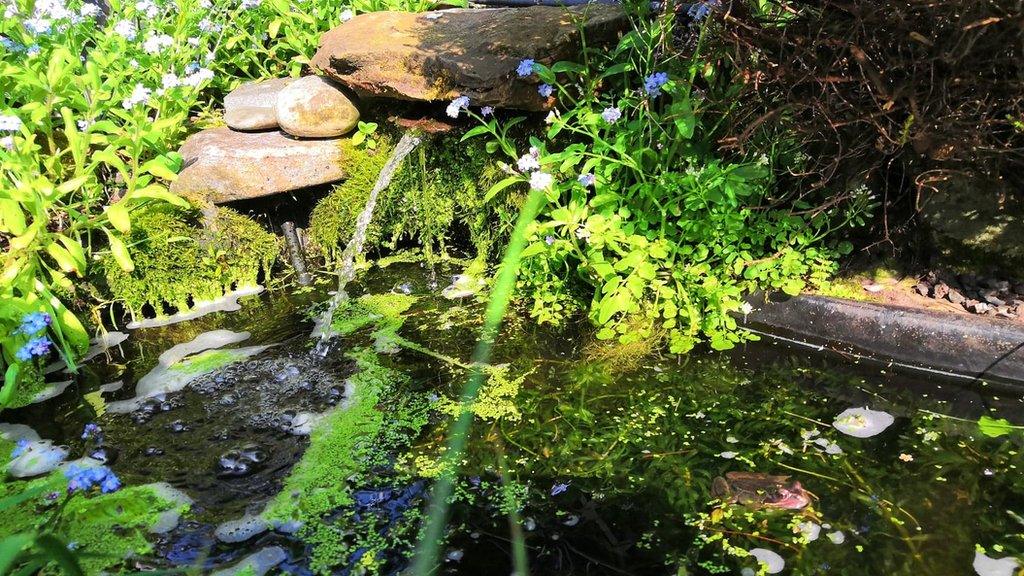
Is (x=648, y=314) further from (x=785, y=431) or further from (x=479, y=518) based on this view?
(x=479, y=518)

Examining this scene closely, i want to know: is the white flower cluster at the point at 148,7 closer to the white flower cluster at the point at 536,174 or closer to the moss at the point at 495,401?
the white flower cluster at the point at 536,174

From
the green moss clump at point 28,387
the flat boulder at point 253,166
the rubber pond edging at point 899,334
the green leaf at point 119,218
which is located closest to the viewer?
the rubber pond edging at point 899,334

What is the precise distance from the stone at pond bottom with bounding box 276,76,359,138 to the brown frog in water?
3.01 metres

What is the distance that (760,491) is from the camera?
93.8 inches

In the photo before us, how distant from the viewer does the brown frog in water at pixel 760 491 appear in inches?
91.9

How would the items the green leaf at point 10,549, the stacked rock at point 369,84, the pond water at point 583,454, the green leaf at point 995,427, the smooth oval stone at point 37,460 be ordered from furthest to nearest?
the stacked rock at point 369,84
the smooth oval stone at point 37,460
the green leaf at point 995,427
the pond water at point 583,454
the green leaf at point 10,549

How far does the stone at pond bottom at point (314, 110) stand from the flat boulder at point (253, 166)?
7 cm

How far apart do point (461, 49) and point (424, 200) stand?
0.91 m

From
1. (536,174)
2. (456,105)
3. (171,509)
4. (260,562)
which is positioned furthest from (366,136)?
(260,562)

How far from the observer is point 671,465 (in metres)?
2.58

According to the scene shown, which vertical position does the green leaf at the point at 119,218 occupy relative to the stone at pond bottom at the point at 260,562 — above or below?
above

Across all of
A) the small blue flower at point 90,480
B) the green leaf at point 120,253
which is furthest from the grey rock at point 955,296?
the green leaf at point 120,253

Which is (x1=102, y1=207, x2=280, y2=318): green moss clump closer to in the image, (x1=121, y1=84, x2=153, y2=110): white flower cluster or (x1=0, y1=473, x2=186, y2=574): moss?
(x1=121, y1=84, x2=153, y2=110): white flower cluster

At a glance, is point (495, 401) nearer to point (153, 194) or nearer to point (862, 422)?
point (862, 422)
